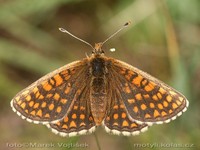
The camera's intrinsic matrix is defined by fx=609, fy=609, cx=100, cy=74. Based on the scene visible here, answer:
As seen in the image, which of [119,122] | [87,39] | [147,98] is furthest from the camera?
[87,39]

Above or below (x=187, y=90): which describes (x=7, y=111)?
above

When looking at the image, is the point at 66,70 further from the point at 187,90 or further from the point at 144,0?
the point at 144,0

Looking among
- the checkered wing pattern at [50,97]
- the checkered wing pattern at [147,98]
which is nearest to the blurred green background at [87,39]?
the checkered wing pattern at [147,98]

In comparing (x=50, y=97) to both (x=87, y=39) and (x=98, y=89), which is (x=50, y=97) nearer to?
(x=98, y=89)

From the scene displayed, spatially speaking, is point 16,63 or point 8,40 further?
point 8,40

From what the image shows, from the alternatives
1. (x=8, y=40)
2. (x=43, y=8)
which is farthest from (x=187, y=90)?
(x=8, y=40)

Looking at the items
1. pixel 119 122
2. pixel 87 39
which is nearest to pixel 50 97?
pixel 119 122

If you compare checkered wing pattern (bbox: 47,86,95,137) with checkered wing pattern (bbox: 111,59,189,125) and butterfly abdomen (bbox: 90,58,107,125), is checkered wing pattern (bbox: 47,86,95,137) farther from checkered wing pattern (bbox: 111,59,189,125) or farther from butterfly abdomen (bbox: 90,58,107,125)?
checkered wing pattern (bbox: 111,59,189,125)
